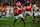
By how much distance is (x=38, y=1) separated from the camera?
367 cm

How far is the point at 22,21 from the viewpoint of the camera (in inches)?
141

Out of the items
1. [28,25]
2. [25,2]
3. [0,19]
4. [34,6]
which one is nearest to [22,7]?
[25,2]

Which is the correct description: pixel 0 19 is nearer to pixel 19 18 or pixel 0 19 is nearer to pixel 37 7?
pixel 19 18

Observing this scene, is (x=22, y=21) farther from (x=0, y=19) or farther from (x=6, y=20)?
(x=0, y=19)

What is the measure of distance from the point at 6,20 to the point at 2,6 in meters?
0.56

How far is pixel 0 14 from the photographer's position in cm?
374

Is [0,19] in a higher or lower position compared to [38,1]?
lower

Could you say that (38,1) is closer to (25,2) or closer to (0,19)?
(25,2)

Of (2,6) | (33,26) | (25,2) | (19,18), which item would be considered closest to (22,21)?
(19,18)

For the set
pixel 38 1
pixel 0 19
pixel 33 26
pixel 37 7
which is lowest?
pixel 33 26

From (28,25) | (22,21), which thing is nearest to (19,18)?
(22,21)

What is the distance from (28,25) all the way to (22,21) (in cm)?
26

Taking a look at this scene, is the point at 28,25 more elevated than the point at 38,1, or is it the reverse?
the point at 38,1

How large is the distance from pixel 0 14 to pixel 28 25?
1152 mm
